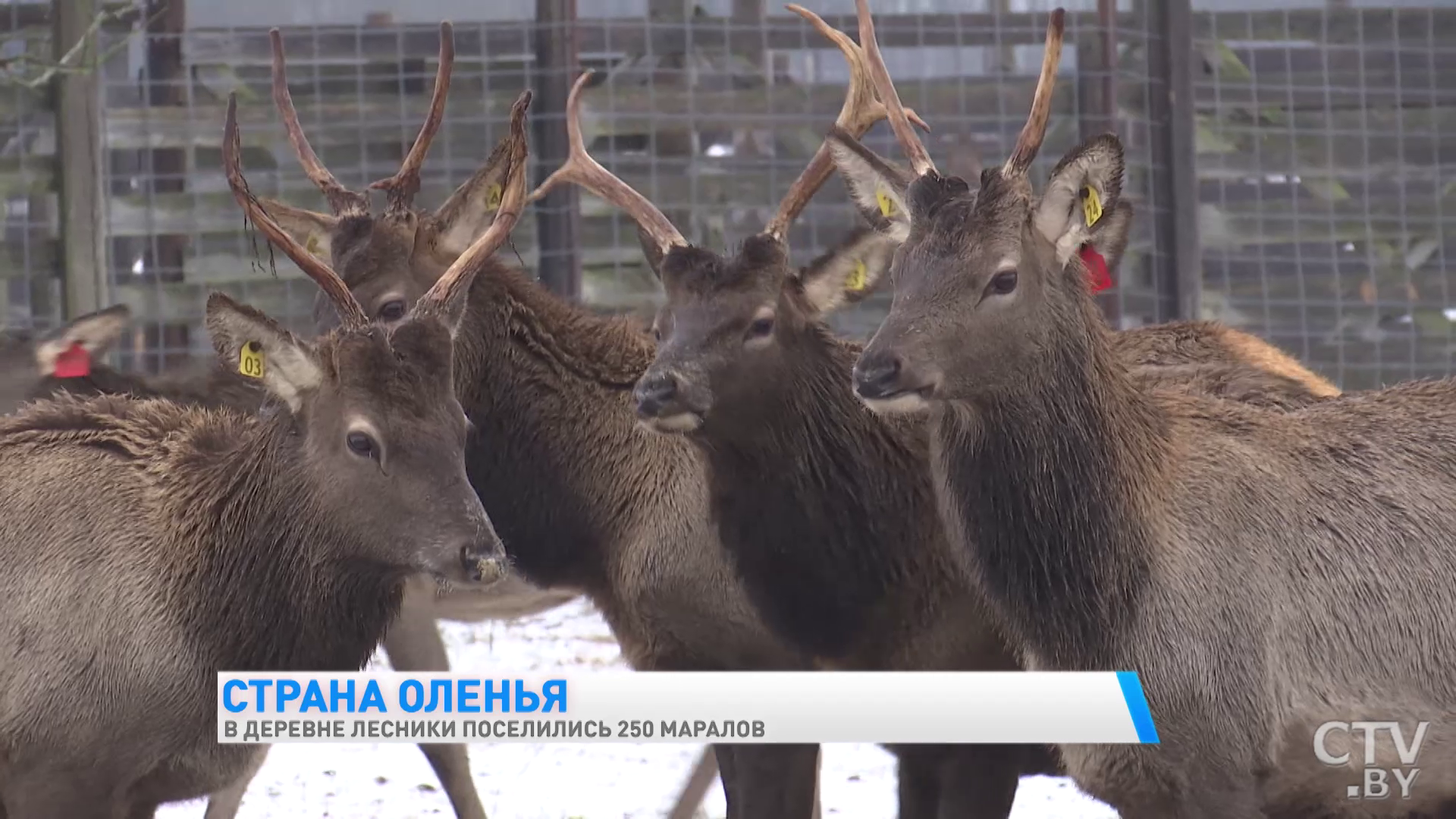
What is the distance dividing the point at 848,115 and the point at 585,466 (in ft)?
4.74

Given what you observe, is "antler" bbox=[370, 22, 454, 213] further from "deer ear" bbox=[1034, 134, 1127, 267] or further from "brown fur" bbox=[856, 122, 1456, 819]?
"deer ear" bbox=[1034, 134, 1127, 267]

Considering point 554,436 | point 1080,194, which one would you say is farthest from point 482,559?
point 1080,194

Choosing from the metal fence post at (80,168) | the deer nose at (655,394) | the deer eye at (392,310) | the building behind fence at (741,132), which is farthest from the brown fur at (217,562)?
the metal fence post at (80,168)

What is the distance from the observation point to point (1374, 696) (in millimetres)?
5270

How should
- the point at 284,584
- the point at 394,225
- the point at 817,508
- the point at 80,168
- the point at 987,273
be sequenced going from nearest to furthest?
the point at 987,273, the point at 284,584, the point at 817,508, the point at 394,225, the point at 80,168

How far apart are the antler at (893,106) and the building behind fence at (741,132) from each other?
11.4 ft

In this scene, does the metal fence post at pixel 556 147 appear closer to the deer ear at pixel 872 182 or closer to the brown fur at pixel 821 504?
A: the brown fur at pixel 821 504

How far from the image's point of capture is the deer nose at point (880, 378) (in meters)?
5.34

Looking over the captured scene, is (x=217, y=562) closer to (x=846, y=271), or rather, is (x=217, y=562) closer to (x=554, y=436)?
(x=554, y=436)

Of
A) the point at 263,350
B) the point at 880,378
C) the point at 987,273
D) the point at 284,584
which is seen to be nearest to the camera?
the point at 880,378

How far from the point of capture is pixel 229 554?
5742 mm

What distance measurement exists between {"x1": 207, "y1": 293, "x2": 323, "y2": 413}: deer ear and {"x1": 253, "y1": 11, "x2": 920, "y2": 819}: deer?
128 centimetres

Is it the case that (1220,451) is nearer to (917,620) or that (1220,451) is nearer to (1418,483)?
(1418,483)

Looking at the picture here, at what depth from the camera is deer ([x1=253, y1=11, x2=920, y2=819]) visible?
6438 millimetres
